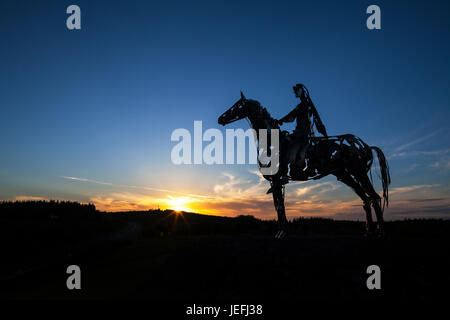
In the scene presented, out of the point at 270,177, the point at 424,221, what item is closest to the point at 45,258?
the point at 270,177

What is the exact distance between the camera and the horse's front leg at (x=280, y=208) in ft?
26.3

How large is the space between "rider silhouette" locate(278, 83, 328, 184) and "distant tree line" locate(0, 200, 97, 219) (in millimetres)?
26638

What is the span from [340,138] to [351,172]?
4.16ft

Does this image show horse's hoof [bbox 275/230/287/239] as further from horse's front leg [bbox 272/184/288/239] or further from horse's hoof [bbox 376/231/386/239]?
horse's hoof [bbox 376/231/386/239]

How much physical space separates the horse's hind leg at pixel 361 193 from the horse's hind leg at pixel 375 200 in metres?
0.33

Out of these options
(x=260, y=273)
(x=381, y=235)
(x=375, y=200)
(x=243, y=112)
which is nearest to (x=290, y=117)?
(x=243, y=112)

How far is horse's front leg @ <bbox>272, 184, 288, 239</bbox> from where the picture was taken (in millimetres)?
8016

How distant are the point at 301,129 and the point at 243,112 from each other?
7.65ft

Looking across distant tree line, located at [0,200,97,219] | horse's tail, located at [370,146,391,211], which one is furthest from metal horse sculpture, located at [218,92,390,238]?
distant tree line, located at [0,200,97,219]
